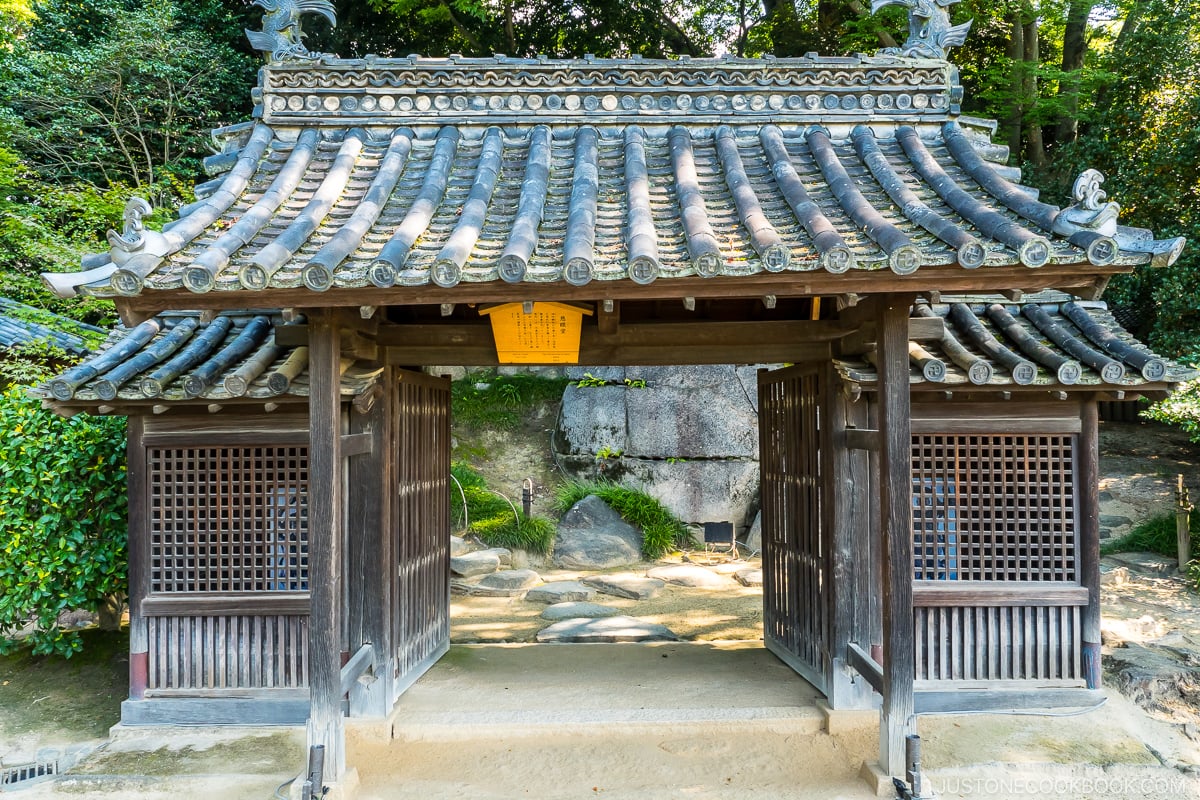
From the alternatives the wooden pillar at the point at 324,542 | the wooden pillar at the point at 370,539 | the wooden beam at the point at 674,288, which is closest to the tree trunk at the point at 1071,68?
the wooden beam at the point at 674,288

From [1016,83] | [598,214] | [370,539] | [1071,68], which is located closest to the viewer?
[598,214]

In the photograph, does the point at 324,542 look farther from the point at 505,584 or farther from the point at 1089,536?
the point at 505,584

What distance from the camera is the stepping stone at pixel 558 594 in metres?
11.1

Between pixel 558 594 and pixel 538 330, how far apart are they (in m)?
6.74

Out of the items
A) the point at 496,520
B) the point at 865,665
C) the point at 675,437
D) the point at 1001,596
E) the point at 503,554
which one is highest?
the point at 675,437

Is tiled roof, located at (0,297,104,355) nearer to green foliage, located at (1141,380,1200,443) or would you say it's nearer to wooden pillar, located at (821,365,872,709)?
wooden pillar, located at (821,365,872,709)

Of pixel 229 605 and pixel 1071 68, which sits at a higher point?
pixel 1071 68

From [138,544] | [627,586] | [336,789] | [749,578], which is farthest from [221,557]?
[749,578]

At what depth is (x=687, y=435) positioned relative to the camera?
1527 cm

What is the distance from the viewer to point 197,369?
5.50m

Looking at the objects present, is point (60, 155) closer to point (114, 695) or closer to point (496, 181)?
point (114, 695)

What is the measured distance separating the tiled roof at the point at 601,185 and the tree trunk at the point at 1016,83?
1110 cm

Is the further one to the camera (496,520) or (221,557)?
(496,520)

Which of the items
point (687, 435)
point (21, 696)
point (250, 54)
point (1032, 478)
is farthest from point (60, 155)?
point (1032, 478)
